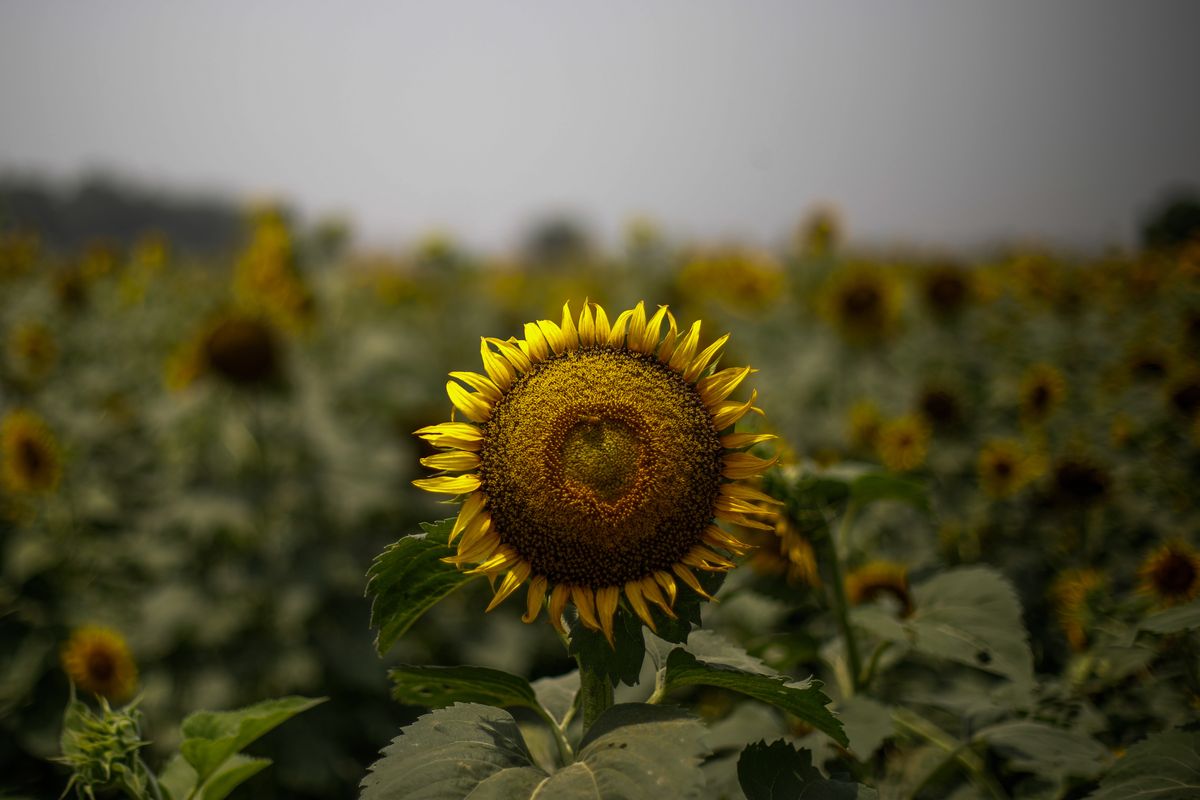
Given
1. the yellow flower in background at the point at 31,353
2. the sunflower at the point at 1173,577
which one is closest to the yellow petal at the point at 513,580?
the sunflower at the point at 1173,577

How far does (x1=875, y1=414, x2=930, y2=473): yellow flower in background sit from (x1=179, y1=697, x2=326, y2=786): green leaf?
223 cm

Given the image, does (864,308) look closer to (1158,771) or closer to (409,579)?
(1158,771)

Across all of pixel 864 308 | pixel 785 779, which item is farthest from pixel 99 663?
pixel 864 308

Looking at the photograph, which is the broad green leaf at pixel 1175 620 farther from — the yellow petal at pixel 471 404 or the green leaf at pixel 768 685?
the yellow petal at pixel 471 404

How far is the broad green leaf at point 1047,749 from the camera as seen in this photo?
129 centimetres

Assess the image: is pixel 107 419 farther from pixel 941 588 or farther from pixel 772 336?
pixel 941 588

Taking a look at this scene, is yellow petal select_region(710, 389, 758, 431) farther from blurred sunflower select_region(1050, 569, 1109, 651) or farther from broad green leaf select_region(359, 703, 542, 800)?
blurred sunflower select_region(1050, 569, 1109, 651)

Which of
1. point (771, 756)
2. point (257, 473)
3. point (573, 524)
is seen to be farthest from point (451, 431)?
point (257, 473)

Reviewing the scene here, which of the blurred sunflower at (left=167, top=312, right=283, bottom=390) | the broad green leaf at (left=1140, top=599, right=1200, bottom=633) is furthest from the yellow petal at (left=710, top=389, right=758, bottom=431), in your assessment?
the blurred sunflower at (left=167, top=312, right=283, bottom=390)

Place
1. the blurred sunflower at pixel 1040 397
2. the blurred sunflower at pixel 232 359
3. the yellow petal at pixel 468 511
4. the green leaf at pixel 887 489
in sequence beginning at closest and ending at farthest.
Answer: the yellow petal at pixel 468 511 < the green leaf at pixel 887 489 < the blurred sunflower at pixel 1040 397 < the blurred sunflower at pixel 232 359

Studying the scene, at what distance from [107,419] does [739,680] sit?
4216 mm

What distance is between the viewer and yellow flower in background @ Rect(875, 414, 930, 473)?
2.93m

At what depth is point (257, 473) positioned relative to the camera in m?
3.44

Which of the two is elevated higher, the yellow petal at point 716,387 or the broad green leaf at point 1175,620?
the yellow petal at point 716,387
